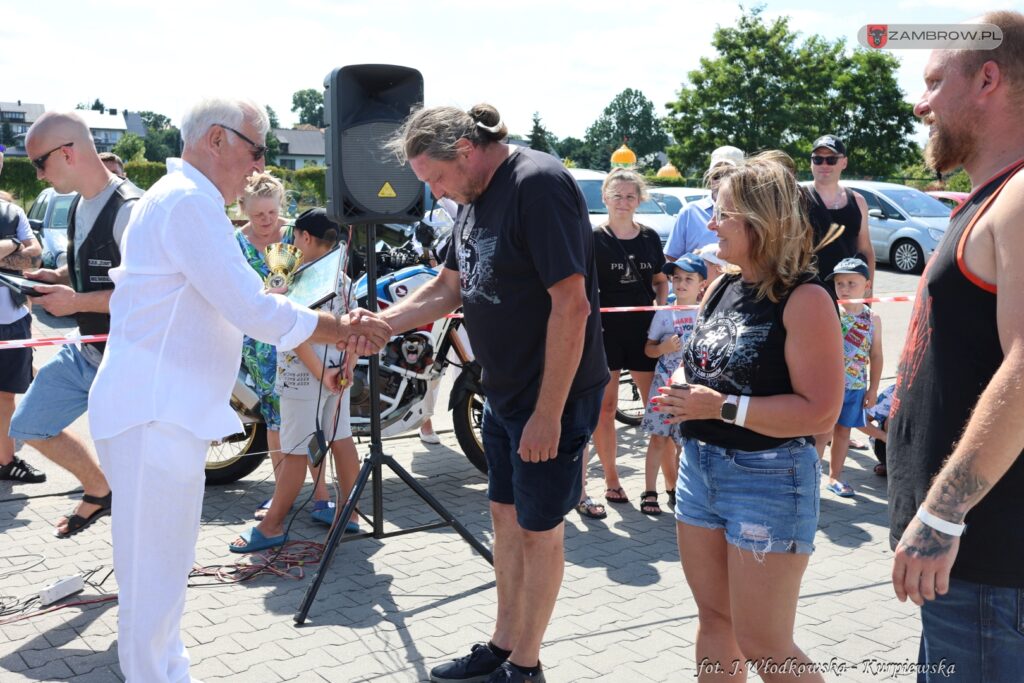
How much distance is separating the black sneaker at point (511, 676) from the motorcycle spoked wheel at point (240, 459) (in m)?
3.05

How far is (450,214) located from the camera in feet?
25.8

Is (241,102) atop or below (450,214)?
atop

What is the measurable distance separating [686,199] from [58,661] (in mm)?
17017

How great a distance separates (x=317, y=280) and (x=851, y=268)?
3.38 m

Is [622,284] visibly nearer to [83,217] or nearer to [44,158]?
[83,217]

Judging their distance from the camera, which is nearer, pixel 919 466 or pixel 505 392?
pixel 919 466

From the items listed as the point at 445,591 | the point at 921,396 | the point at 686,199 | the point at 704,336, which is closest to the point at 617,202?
the point at 445,591

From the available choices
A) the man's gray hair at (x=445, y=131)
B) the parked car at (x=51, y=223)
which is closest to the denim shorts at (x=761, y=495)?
the man's gray hair at (x=445, y=131)

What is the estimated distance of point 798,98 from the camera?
42469mm

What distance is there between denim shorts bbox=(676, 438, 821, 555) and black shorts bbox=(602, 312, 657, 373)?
2840mm

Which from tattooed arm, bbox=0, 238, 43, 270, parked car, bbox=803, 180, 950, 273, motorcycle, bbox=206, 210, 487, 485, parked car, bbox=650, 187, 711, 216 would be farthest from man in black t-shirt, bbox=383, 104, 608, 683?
parked car, bbox=803, 180, 950, 273

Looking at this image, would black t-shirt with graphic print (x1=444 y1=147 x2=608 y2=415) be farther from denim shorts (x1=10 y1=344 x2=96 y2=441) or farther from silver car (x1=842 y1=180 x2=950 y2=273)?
silver car (x1=842 y1=180 x2=950 y2=273)

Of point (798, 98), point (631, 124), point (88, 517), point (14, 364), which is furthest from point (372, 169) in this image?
point (631, 124)

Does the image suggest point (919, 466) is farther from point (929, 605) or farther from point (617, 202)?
point (617, 202)
